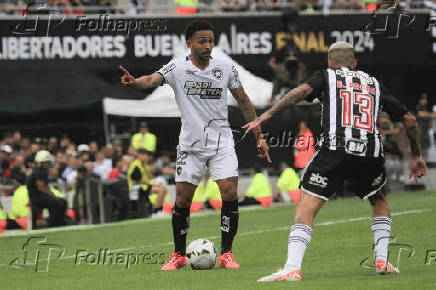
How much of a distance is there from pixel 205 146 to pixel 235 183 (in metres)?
0.47

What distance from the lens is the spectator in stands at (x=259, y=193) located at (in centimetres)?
2330

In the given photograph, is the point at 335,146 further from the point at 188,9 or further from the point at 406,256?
the point at 188,9

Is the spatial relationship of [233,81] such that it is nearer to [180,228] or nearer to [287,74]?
[180,228]

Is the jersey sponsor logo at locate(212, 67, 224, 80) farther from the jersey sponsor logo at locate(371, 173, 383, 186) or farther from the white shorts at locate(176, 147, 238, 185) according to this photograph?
the jersey sponsor logo at locate(371, 173, 383, 186)

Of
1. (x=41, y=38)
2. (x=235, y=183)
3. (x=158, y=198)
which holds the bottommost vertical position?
(x=158, y=198)

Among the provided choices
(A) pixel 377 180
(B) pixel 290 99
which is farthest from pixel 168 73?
(A) pixel 377 180

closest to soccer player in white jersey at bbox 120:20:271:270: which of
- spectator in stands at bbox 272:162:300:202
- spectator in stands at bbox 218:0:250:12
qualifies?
spectator in stands at bbox 272:162:300:202

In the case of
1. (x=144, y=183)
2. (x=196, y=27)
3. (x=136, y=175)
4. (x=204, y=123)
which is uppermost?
(x=196, y=27)

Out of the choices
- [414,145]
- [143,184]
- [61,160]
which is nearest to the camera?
[414,145]

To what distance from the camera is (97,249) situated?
13.7m

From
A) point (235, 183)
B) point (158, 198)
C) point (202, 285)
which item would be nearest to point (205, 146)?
point (235, 183)

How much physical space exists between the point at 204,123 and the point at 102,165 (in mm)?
12977

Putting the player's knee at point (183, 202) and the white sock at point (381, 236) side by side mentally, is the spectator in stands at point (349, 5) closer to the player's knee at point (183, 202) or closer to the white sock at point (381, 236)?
the player's knee at point (183, 202)

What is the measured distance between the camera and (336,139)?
8.50m
